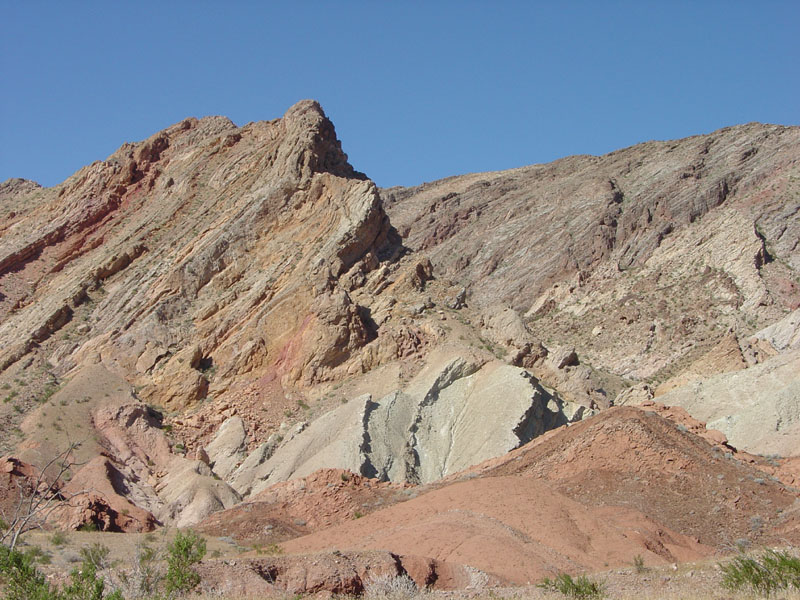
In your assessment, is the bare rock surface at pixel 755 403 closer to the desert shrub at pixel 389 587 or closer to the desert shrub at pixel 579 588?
the desert shrub at pixel 579 588

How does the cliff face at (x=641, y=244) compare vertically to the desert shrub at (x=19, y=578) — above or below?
above

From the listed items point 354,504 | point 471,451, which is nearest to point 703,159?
point 471,451

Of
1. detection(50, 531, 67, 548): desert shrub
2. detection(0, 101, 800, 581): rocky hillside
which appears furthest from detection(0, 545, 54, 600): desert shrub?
detection(50, 531, 67, 548): desert shrub

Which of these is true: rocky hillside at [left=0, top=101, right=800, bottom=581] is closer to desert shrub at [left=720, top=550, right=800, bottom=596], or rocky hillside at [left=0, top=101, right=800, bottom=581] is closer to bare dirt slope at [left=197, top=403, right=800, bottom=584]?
bare dirt slope at [left=197, top=403, right=800, bottom=584]

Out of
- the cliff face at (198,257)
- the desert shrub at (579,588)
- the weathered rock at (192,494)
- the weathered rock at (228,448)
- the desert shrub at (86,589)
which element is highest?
the cliff face at (198,257)

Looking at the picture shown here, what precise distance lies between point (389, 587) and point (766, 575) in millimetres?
6750

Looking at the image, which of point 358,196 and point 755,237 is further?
point 755,237

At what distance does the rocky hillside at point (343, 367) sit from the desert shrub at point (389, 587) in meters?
2.06

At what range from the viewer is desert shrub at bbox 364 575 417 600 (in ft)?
54.2

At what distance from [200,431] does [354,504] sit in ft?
36.4

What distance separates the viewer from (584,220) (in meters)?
77.6

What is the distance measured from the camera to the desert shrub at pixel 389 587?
16516 mm

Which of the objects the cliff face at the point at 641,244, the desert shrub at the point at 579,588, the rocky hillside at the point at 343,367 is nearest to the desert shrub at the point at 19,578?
the rocky hillside at the point at 343,367

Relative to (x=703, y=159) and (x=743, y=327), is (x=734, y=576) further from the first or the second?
(x=703, y=159)
